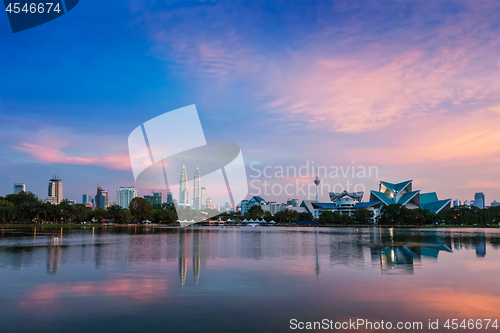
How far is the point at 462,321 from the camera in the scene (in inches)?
366

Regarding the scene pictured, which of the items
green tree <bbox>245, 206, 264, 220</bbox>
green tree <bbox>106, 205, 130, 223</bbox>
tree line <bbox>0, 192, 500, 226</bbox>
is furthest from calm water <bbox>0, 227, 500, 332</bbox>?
green tree <bbox>245, 206, 264, 220</bbox>

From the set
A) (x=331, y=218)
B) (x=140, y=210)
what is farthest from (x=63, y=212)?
(x=331, y=218)

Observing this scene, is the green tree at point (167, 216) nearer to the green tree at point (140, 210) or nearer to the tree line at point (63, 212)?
the tree line at point (63, 212)

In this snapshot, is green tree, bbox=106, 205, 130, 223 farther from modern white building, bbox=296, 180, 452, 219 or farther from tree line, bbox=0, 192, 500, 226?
modern white building, bbox=296, 180, 452, 219

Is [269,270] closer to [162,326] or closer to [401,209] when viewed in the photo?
[162,326]

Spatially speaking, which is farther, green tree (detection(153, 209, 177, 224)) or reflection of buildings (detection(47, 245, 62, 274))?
green tree (detection(153, 209, 177, 224))

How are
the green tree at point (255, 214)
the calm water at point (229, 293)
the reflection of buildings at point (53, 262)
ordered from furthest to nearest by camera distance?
the green tree at point (255, 214)
the reflection of buildings at point (53, 262)
the calm water at point (229, 293)

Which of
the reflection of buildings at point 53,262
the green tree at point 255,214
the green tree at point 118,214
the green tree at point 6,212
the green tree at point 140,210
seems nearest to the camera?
the reflection of buildings at point 53,262

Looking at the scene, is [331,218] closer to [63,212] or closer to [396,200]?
[396,200]

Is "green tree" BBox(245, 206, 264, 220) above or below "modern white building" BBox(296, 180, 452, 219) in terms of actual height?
below

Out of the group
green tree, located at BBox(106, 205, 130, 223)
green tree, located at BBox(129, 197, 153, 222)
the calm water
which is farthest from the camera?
green tree, located at BBox(129, 197, 153, 222)

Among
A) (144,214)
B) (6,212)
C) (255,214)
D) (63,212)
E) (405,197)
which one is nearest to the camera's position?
(6,212)

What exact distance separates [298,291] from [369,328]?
410 centimetres

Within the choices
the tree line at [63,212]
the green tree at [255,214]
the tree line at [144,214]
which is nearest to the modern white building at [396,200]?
the tree line at [144,214]
